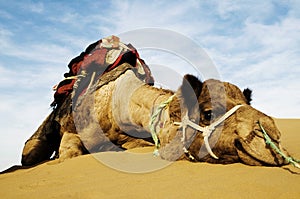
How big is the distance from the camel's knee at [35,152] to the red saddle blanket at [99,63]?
2.92 feet

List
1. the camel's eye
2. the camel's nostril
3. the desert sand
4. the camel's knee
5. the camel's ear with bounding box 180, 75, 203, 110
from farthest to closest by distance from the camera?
the camel's knee → the camel's ear with bounding box 180, 75, 203, 110 → the camel's eye → the camel's nostril → the desert sand

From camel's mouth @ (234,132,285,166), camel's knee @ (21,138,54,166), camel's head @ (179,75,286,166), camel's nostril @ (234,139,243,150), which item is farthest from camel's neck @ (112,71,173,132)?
camel's knee @ (21,138,54,166)

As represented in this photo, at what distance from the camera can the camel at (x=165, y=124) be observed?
354 centimetres

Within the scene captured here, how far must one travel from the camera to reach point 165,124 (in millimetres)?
4562

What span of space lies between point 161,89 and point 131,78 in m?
1.10

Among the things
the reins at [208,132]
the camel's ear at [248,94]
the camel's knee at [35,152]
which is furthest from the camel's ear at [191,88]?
the camel's knee at [35,152]

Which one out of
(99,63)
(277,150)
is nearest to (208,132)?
(277,150)

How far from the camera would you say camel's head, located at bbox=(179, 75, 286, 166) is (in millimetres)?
3434

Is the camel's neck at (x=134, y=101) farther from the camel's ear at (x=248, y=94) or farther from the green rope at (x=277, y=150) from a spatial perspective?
the green rope at (x=277, y=150)

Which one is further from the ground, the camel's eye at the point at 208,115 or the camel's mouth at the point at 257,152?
the camel's eye at the point at 208,115

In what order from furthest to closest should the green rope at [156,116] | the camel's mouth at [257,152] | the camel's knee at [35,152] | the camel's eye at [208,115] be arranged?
the camel's knee at [35,152] < the green rope at [156,116] < the camel's eye at [208,115] < the camel's mouth at [257,152]

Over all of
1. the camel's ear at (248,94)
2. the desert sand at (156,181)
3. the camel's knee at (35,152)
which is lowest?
the desert sand at (156,181)

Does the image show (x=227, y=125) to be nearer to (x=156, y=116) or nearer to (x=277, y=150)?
(x=277, y=150)

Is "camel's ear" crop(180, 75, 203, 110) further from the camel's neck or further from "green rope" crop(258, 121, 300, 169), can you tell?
"green rope" crop(258, 121, 300, 169)
